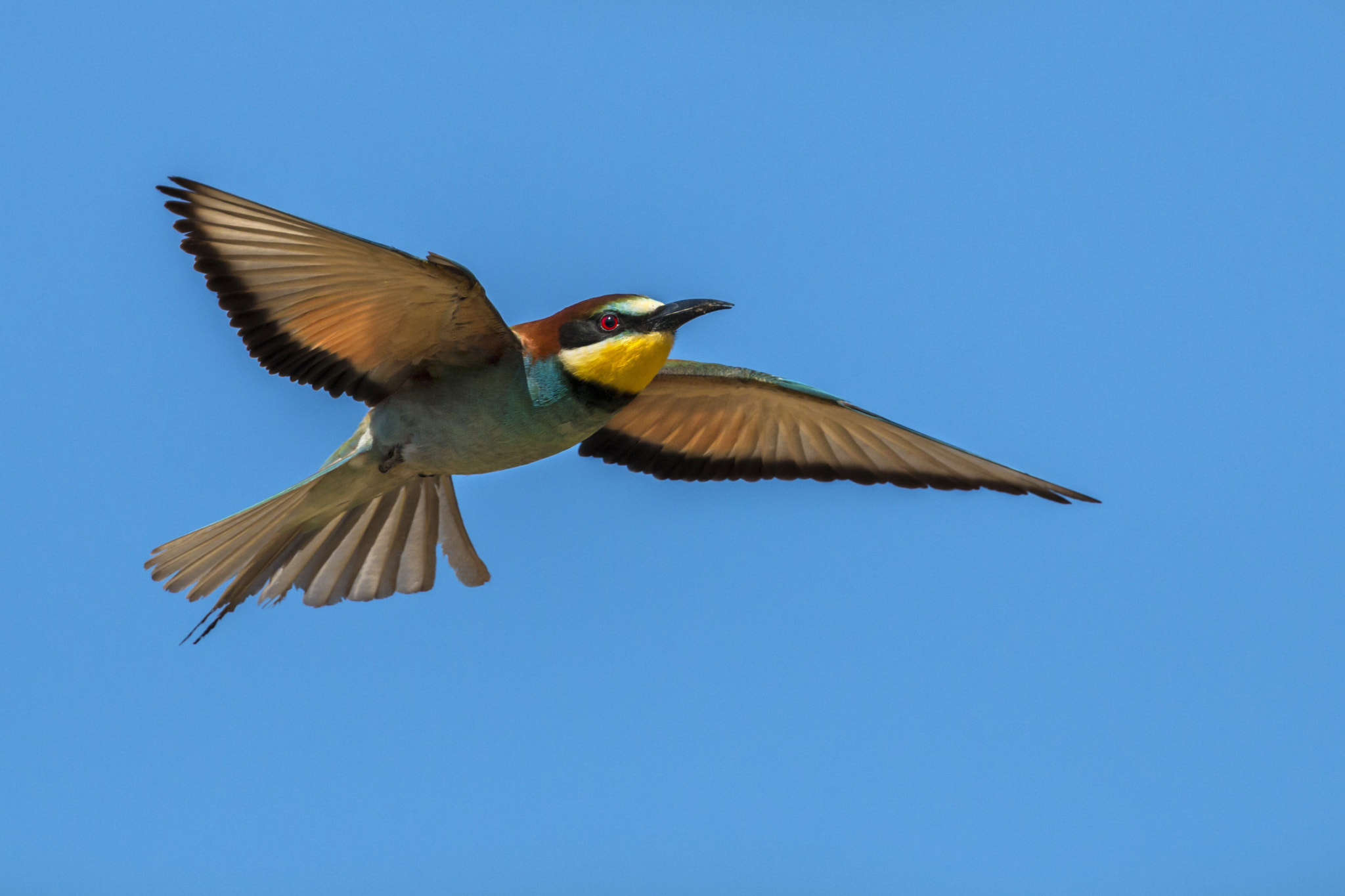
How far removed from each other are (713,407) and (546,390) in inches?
34.6

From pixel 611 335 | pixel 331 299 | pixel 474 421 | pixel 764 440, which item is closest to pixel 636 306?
pixel 611 335

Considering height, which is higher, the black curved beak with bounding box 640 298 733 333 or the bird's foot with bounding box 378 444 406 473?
the black curved beak with bounding box 640 298 733 333

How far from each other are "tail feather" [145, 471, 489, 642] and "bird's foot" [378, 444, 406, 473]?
18 cm

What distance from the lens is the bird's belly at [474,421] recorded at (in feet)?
11.1

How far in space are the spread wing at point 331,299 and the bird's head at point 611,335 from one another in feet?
0.44

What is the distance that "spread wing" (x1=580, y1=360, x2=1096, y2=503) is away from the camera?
395 cm

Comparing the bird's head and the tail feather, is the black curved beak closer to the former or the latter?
the bird's head

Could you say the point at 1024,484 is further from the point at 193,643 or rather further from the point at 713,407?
the point at 193,643

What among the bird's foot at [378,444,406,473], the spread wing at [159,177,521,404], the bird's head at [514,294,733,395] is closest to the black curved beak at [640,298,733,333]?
the bird's head at [514,294,733,395]

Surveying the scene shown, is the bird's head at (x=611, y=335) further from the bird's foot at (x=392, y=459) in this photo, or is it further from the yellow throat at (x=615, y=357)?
the bird's foot at (x=392, y=459)

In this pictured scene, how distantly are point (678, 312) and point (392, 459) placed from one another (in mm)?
828

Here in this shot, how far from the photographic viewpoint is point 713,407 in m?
4.14

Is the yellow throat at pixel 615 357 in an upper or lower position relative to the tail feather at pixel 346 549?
upper

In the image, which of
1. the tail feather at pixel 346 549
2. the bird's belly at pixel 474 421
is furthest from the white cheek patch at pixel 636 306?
the tail feather at pixel 346 549
